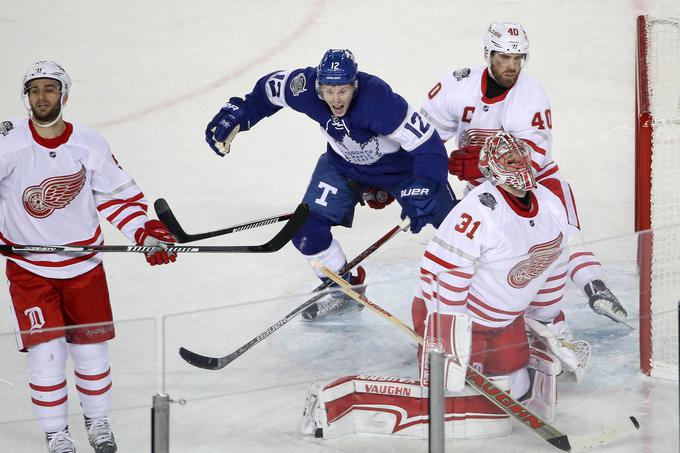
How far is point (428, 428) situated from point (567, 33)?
3.93m

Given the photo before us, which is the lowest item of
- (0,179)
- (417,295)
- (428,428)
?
(428,428)

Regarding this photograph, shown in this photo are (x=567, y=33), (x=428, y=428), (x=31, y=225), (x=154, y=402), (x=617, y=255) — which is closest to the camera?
(x=154, y=402)

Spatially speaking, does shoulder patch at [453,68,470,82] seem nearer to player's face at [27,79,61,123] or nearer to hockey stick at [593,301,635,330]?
hockey stick at [593,301,635,330]

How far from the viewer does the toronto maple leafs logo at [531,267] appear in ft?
11.7

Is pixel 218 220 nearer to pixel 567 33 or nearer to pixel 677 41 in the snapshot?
pixel 677 41

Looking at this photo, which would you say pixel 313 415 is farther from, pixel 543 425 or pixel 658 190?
pixel 658 190

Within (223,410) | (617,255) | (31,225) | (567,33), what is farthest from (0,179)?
(567,33)

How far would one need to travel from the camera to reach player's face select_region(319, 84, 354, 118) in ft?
13.6

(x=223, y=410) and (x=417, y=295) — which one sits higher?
(x=417, y=295)

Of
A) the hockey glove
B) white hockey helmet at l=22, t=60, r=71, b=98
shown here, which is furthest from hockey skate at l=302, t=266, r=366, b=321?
white hockey helmet at l=22, t=60, r=71, b=98

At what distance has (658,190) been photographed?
14.2 feet

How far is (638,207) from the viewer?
4352 mm

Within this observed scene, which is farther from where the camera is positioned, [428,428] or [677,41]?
[677,41]

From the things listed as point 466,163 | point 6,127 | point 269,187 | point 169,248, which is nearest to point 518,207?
point 466,163
